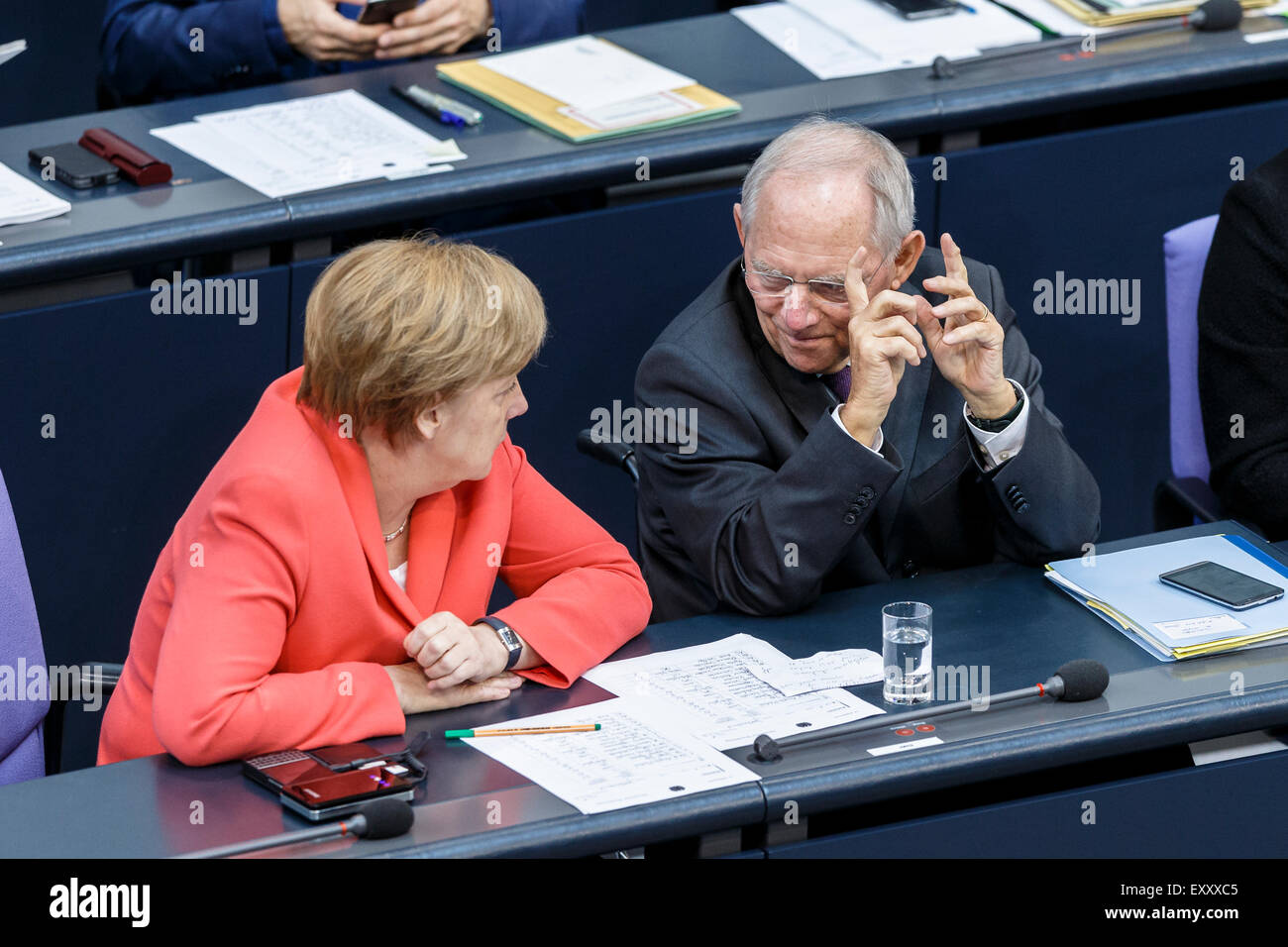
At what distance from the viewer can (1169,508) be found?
3160mm

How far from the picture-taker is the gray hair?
2.64 metres

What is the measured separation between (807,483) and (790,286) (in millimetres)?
280

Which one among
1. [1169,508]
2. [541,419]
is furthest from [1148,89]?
[541,419]

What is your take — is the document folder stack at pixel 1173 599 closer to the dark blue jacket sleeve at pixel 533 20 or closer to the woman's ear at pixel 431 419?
the woman's ear at pixel 431 419

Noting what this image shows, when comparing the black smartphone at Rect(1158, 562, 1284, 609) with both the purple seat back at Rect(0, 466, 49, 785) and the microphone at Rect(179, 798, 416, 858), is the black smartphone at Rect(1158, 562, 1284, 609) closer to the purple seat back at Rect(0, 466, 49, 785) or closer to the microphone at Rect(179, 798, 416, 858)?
the microphone at Rect(179, 798, 416, 858)

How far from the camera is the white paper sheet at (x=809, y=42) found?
11.9 ft

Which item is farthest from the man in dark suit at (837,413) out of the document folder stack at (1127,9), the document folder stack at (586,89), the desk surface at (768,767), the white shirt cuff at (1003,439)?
the document folder stack at (1127,9)

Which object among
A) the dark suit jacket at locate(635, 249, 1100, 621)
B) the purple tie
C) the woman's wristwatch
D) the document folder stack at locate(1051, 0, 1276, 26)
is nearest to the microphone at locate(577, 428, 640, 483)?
the dark suit jacket at locate(635, 249, 1100, 621)

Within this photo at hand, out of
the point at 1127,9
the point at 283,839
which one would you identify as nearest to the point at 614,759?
the point at 283,839

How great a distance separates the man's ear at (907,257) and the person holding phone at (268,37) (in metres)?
1.47

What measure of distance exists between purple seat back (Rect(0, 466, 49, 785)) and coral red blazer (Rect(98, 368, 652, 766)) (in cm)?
11

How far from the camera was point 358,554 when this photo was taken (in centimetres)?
231
